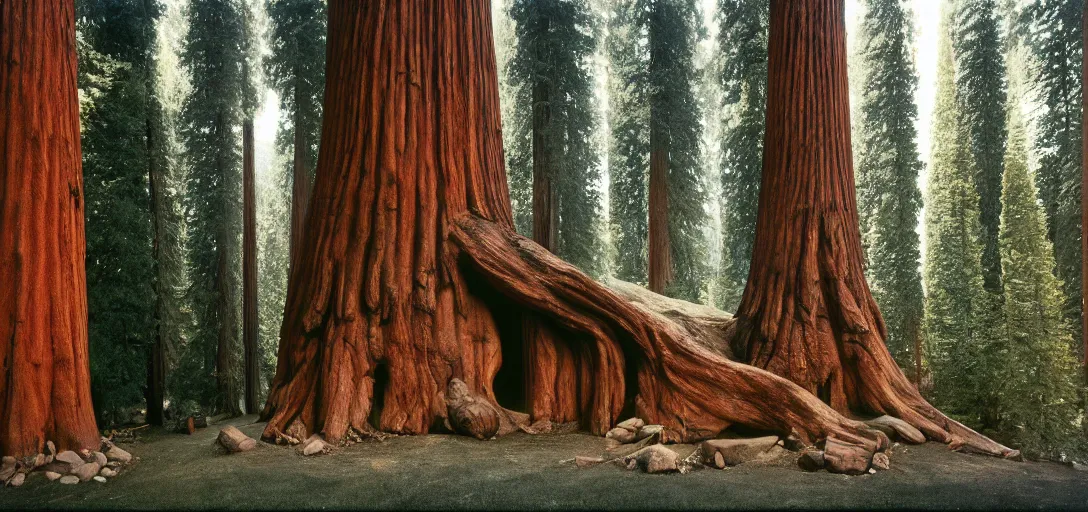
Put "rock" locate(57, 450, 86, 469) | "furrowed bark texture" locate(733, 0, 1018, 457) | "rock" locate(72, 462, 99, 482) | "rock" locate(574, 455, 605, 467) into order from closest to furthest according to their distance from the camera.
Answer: "rock" locate(72, 462, 99, 482), "rock" locate(57, 450, 86, 469), "rock" locate(574, 455, 605, 467), "furrowed bark texture" locate(733, 0, 1018, 457)

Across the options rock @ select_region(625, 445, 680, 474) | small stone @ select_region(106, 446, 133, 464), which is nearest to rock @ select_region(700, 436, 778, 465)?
rock @ select_region(625, 445, 680, 474)

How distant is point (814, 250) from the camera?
688cm

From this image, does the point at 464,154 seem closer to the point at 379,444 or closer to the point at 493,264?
the point at 493,264

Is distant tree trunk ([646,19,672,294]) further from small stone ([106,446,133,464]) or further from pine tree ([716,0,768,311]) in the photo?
small stone ([106,446,133,464])

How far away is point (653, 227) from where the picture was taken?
46.9 feet

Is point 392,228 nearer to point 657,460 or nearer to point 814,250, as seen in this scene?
point 657,460

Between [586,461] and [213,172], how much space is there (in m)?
11.3

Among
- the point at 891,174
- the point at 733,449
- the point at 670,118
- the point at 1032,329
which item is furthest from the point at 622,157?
the point at 733,449

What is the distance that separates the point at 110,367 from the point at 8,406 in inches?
188

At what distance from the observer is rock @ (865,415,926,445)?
5.73 metres

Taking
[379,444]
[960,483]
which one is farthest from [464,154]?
[960,483]

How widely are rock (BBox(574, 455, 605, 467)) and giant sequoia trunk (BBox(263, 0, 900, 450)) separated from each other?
1041mm

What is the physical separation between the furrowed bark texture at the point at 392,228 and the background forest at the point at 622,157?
14.8 feet

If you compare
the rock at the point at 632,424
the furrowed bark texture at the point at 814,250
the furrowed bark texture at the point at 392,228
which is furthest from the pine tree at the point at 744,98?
the rock at the point at 632,424
